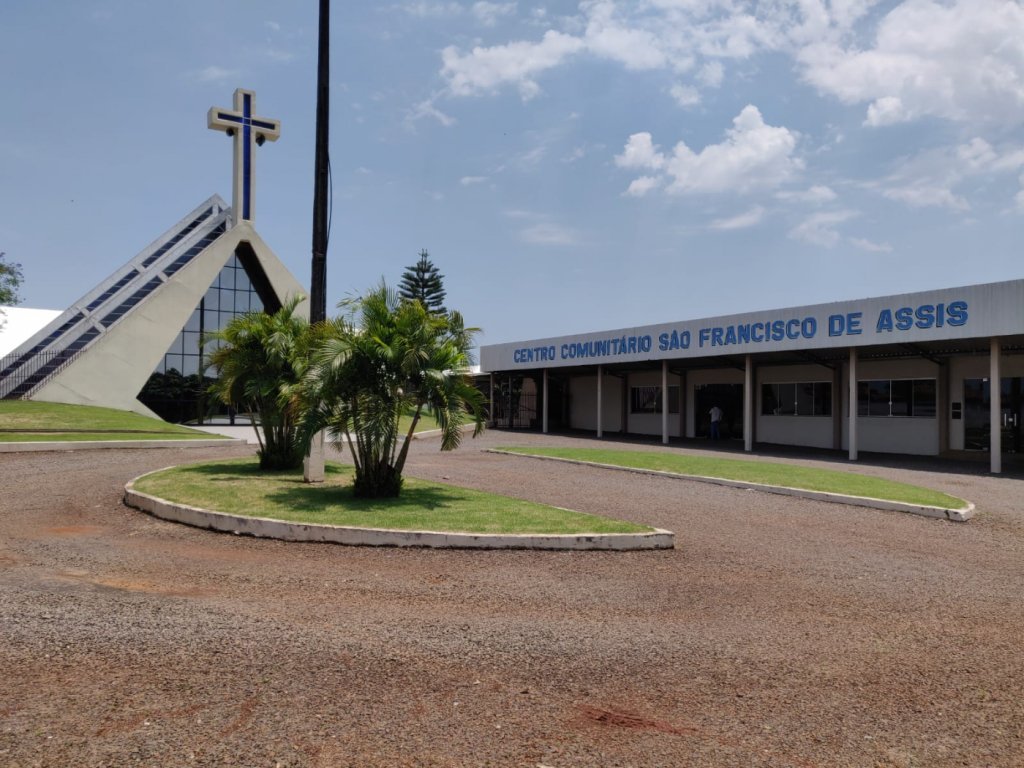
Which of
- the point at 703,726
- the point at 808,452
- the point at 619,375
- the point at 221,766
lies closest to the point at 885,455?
the point at 808,452

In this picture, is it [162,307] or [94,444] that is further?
[162,307]

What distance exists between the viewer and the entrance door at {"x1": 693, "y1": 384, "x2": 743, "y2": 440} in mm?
29688

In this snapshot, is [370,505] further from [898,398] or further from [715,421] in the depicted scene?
[715,421]

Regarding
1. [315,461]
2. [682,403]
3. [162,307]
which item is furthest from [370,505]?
[162,307]

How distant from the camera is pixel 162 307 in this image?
33375 mm

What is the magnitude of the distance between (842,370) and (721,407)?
577cm

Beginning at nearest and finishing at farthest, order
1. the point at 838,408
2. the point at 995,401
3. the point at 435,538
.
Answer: the point at 435,538 → the point at 995,401 → the point at 838,408

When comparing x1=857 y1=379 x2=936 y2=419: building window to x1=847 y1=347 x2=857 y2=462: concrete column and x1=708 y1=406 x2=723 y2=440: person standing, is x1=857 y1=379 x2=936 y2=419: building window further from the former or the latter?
x1=708 y1=406 x2=723 y2=440: person standing

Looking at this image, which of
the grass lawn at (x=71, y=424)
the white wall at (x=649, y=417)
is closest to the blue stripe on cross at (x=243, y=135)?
the grass lawn at (x=71, y=424)

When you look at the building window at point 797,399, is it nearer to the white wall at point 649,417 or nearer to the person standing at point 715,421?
the person standing at point 715,421

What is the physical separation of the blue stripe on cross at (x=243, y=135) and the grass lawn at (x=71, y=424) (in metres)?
13.9

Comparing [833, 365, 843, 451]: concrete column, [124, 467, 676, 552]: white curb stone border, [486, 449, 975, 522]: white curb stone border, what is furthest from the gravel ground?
[833, 365, 843, 451]: concrete column

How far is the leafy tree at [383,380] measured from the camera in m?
10.5

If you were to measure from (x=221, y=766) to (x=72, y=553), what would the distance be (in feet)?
17.3
